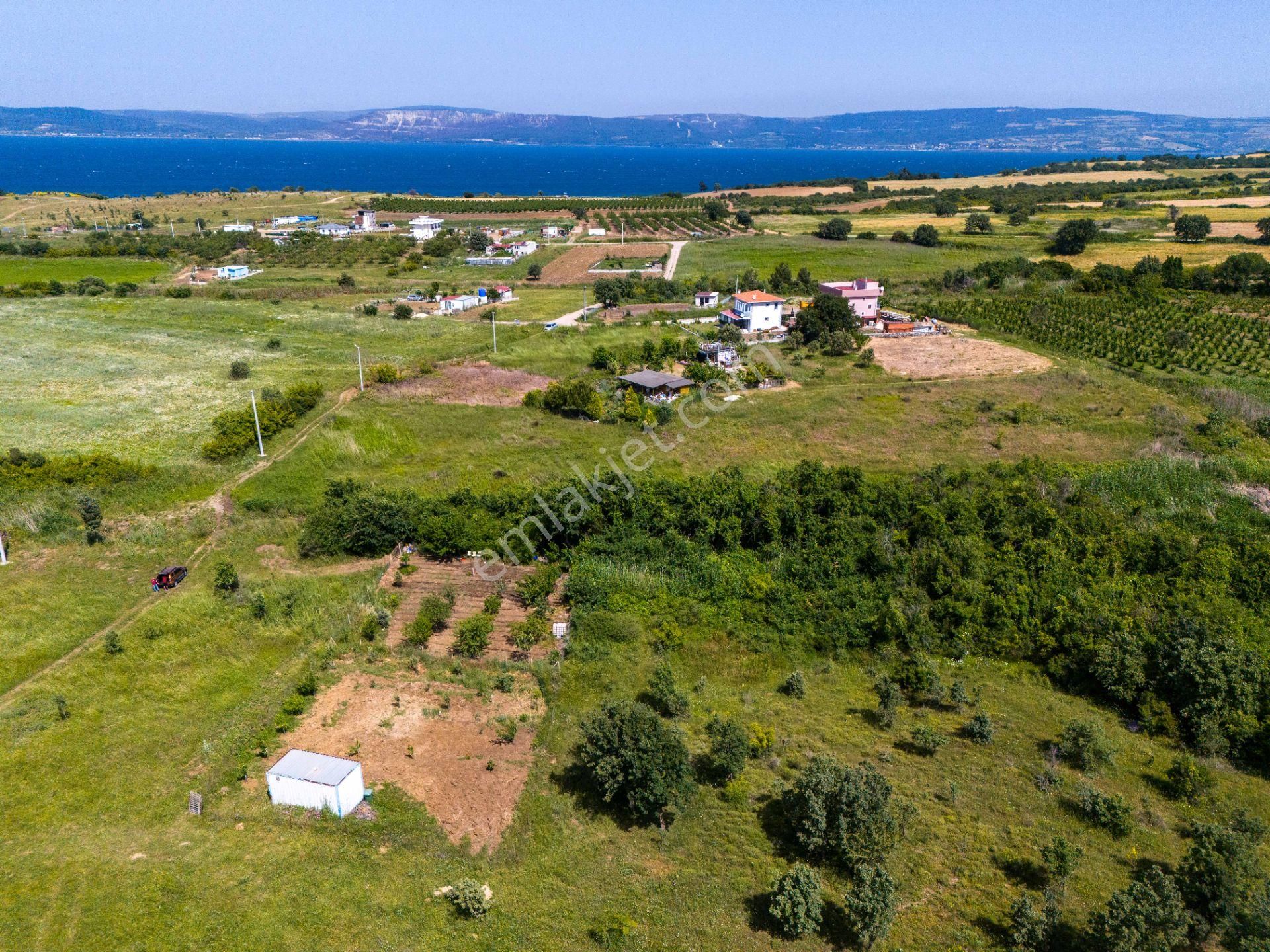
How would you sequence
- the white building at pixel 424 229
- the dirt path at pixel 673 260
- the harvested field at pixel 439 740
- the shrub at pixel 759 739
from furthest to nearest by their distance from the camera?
the white building at pixel 424 229
the dirt path at pixel 673 260
the shrub at pixel 759 739
the harvested field at pixel 439 740

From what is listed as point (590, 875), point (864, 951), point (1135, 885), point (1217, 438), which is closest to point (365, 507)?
point (590, 875)

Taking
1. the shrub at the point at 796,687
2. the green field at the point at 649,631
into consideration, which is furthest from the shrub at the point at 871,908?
the shrub at the point at 796,687

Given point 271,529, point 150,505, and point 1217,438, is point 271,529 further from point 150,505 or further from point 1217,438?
point 1217,438

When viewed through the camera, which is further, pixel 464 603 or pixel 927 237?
pixel 927 237

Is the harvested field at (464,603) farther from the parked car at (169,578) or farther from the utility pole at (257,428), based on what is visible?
the utility pole at (257,428)

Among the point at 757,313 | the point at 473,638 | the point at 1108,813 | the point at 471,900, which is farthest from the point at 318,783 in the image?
the point at 757,313

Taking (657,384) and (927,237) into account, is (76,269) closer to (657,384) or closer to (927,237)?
(657,384)

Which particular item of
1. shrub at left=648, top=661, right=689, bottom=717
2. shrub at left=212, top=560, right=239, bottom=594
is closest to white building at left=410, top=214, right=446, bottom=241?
shrub at left=212, top=560, right=239, bottom=594
